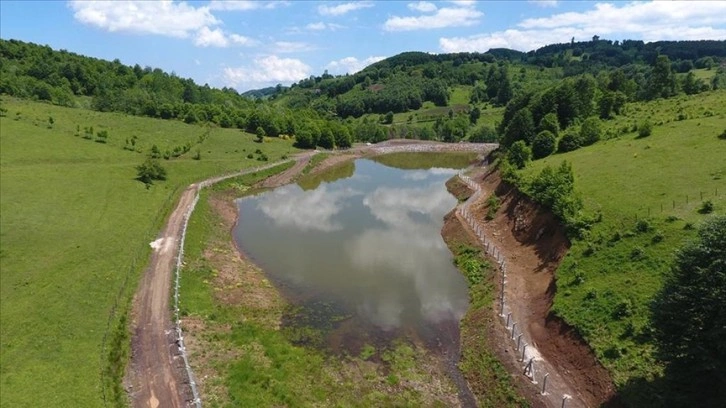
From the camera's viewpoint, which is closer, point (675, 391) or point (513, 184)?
point (675, 391)

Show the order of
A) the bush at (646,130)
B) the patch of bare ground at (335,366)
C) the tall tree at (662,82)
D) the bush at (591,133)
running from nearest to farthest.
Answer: the patch of bare ground at (335,366), the bush at (646,130), the bush at (591,133), the tall tree at (662,82)

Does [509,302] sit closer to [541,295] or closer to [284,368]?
[541,295]

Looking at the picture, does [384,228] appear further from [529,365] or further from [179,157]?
[179,157]

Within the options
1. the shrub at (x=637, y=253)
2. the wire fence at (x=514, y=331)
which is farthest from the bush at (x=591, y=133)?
the shrub at (x=637, y=253)

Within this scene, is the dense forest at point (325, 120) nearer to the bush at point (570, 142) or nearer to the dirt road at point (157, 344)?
the bush at point (570, 142)

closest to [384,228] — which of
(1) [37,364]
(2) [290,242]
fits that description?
(2) [290,242]

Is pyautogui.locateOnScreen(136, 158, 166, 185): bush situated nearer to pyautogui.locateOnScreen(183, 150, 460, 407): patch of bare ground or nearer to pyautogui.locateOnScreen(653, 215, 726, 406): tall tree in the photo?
pyautogui.locateOnScreen(183, 150, 460, 407): patch of bare ground
